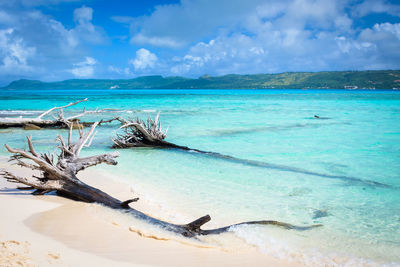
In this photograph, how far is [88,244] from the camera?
4.03 m

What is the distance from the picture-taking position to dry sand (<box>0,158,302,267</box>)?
358cm

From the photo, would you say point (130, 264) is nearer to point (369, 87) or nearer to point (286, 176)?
point (286, 176)

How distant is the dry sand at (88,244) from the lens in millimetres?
3576

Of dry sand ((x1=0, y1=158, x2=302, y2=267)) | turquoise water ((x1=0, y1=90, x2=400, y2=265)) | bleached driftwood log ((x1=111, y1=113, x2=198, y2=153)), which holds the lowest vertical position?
turquoise water ((x1=0, y1=90, x2=400, y2=265))

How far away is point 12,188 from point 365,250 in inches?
255

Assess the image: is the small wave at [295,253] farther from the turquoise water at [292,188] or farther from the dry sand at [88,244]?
the dry sand at [88,244]

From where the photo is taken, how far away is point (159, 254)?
3.87 m

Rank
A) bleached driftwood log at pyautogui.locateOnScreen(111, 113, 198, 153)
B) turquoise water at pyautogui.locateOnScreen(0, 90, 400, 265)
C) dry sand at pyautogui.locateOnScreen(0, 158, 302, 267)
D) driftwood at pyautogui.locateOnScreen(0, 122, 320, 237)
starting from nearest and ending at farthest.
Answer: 1. dry sand at pyautogui.locateOnScreen(0, 158, 302, 267)
2. turquoise water at pyautogui.locateOnScreen(0, 90, 400, 265)
3. driftwood at pyautogui.locateOnScreen(0, 122, 320, 237)
4. bleached driftwood log at pyautogui.locateOnScreen(111, 113, 198, 153)

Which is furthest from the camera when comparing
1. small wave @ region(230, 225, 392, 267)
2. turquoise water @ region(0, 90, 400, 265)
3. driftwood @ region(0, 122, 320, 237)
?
driftwood @ region(0, 122, 320, 237)

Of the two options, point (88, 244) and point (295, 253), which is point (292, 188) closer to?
point (295, 253)

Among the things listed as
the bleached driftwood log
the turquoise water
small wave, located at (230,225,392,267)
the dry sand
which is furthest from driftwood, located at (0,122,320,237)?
the bleached driftwood log

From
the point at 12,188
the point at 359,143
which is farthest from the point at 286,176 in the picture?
the point at 359,143

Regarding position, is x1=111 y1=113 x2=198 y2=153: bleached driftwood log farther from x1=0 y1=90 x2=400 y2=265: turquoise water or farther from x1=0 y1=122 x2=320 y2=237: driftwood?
x1=0 y1=122 x2=320 y2=237: driftwood

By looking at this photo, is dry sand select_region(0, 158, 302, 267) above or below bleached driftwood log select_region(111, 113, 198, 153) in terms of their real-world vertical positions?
below
